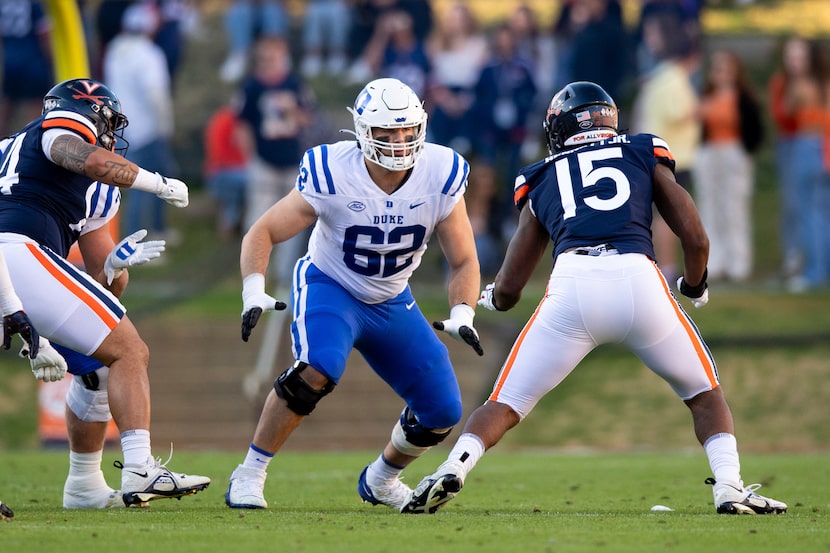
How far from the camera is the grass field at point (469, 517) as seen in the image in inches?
208

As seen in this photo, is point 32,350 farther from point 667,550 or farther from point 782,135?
point 782,135

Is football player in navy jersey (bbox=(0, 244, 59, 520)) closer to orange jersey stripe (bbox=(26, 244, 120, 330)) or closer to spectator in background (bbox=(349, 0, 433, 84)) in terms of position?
orange jersey stripe (bbox=(26, 244, 120, 330))

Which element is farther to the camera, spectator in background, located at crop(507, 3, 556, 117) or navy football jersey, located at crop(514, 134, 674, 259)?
spectator in background, located at crop(507, 3, 556, 117)

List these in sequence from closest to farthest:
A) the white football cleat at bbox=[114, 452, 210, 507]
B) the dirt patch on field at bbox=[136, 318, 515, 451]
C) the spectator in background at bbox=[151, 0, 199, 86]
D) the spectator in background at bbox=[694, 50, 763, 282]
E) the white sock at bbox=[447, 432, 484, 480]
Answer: the white sock at bbox=[447, 432, 484, 480], the white football cleat at bbox=[114, 452, 210, 507], the dirt patch on field at bbox=[136, 318, 515, 451], the spectator in background at bbox=[694, 50, 763, 282], the spectator in background at bbox=[151, 0, 199, 86]

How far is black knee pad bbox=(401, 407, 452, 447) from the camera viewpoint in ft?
23.0

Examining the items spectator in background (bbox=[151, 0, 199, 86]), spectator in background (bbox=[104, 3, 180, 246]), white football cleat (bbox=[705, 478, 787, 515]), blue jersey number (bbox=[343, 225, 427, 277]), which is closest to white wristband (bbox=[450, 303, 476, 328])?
blue jersey number (bbox=[343, 225, 427, 277])

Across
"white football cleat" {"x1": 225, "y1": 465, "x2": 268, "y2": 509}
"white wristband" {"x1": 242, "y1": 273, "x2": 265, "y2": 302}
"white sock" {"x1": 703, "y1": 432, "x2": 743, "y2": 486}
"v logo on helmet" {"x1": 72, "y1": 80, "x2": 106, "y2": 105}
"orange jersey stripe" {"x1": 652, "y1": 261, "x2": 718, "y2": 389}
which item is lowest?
"white football cleat" {"x1": 225, "y1": 465, "x2": 268, "y2": 509}

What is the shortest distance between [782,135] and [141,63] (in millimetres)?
7273

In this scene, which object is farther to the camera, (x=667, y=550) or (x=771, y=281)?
(x=771, y=281)

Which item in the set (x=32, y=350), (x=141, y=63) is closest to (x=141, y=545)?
(x=32, y=350)

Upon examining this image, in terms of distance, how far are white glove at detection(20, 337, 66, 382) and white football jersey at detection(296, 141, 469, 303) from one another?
141cm

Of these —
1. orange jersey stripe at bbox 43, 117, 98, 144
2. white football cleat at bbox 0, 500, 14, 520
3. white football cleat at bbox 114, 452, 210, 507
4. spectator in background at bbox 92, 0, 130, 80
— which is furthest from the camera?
spectator in background at bbox 92, 0, 130, 80

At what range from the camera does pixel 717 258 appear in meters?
15.8

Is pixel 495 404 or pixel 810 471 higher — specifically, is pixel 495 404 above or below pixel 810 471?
above
